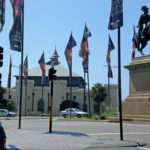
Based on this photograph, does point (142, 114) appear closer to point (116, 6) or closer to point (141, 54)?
point (141, 54)

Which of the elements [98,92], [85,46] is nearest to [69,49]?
[85,46]

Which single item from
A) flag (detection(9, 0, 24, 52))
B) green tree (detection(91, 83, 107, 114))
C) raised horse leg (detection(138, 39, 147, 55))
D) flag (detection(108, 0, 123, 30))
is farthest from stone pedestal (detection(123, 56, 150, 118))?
green tree (detection(91, 83, 107, 114))

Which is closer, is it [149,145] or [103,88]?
[149,145]

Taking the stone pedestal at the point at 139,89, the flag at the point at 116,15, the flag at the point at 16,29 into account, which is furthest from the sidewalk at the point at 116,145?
the stone pedestal at the point at 139,89

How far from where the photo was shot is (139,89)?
44.8m

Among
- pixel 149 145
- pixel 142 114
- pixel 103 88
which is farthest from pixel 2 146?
pixel 103 88

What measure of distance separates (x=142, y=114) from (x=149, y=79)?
113 inches

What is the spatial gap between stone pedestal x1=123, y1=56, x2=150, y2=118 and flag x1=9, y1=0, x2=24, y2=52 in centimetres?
1375

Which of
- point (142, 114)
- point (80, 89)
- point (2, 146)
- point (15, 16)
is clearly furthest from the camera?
point (80, 89)

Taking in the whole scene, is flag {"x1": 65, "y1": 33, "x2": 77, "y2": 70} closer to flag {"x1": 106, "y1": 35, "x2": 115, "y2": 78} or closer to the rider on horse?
flag {"x1": 106, "y1": 35, "x2": 115, "y2": 78}

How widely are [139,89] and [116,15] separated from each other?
19.0 m

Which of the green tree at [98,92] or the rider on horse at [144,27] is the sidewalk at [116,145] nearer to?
the rider on horse at [144,27]

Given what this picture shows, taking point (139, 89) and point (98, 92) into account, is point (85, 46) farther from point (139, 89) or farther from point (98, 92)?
A: point (98, 92)

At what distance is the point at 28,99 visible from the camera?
121500 mm
